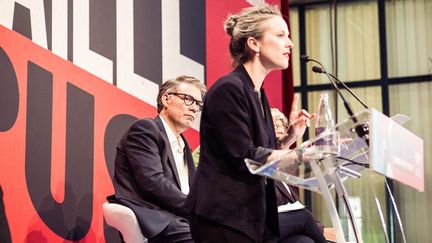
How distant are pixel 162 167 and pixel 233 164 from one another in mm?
1331

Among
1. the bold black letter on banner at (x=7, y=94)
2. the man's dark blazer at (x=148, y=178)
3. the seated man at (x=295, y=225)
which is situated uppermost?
the bold black letter on banner at (x=7, y=94)

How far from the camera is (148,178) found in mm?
3365

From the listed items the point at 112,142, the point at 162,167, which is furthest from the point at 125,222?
the point at 112,142

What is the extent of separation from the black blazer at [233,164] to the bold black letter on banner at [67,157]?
64.9 inches

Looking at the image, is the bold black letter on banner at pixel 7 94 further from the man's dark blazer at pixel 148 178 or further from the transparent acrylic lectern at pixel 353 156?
the transparent acrylic lectern at pixel 353 156

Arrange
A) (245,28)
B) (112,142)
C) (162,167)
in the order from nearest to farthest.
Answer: (245,28)
(162,167)
(112,142)

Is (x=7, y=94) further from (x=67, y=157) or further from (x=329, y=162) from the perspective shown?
(x=329, y=162)

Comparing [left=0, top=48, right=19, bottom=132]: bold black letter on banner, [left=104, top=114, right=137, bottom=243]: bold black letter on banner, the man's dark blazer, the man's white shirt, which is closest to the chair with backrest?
the man's dark blazer

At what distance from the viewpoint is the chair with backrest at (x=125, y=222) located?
323 centimetres

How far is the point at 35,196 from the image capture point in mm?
3678

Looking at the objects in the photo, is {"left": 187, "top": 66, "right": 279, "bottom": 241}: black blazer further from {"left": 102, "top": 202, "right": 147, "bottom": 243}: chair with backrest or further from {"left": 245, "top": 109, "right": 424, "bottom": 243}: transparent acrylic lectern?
{"left": 102, "top": 202, "right": 147, "bottom": 243}: chair with backrest

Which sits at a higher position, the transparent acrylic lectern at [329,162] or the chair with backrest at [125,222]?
the transparent acrylic lectern at [329,162]

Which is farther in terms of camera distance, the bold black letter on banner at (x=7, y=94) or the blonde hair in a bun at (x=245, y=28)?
the bold black letter on banner at (x=7, y=94)

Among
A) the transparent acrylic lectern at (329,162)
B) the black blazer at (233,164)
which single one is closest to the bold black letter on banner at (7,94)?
the black blazer at (233,164)
